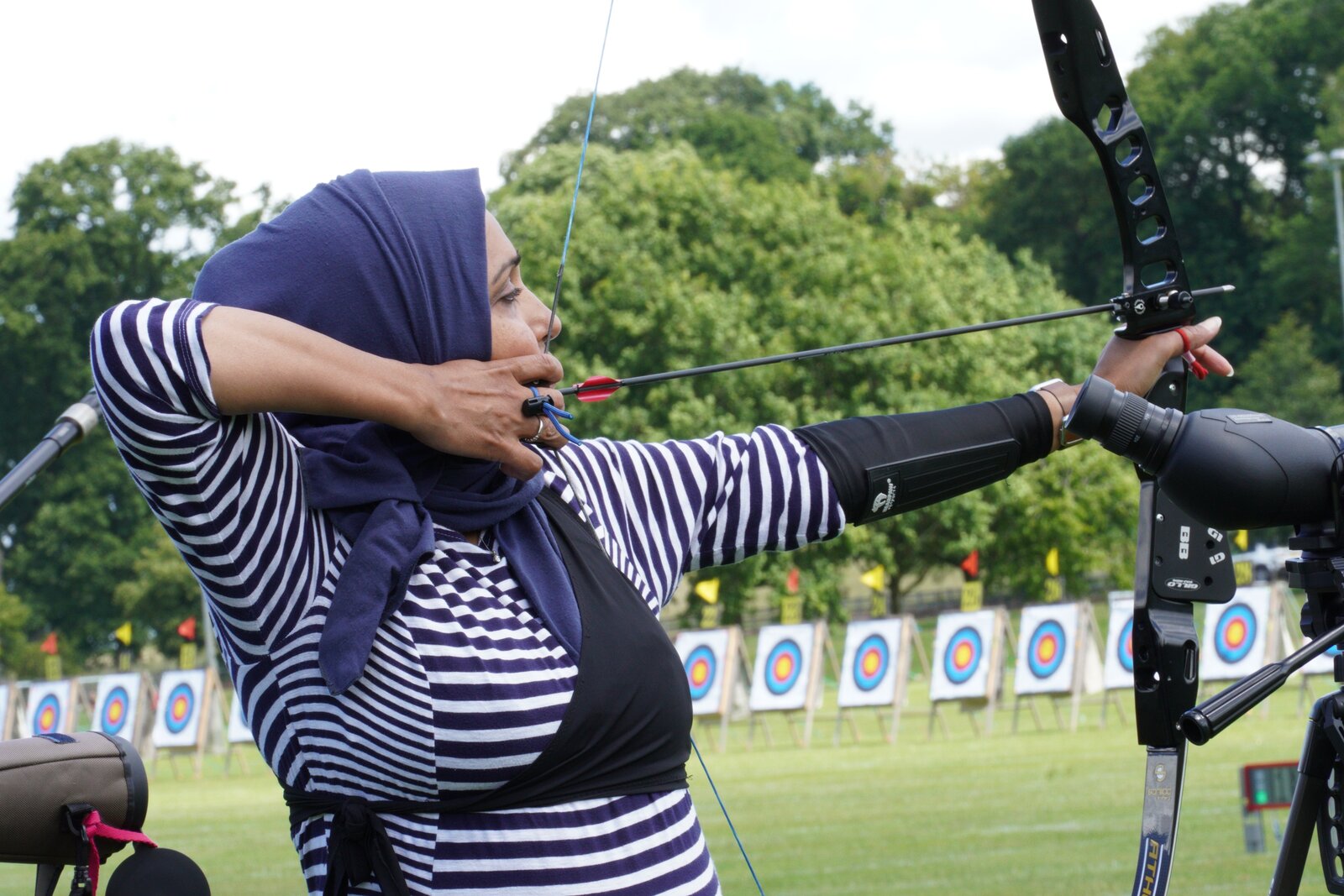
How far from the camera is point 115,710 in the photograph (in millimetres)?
18391

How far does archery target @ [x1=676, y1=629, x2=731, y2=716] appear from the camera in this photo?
16031mm

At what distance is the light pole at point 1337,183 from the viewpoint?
26212mm

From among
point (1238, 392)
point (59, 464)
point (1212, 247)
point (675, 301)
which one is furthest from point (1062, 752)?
point (1212, 247)

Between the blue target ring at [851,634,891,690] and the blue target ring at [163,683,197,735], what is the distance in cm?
754

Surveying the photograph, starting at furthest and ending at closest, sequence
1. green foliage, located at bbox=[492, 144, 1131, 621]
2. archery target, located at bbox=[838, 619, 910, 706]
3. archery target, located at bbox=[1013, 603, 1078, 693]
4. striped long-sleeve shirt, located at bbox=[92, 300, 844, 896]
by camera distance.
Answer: green foliage, located at bbox=[492, 144, 1131, 621] < archery target, located at bbox=[838, 619, 910, 706] < archery target, located at bbox=[1013, 603, 1078, 693] < striped long-sleeve shirt, located at bbox=[92, 300, 844, 896]

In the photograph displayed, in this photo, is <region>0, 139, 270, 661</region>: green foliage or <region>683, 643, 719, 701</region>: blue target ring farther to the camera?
<region>0, 139, 270, 661</region>: green foliage

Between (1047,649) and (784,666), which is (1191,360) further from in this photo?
(784,666)

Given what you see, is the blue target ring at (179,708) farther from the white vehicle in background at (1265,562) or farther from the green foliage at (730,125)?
the white vehicle in background at (1265,562)

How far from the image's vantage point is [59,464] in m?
33.1

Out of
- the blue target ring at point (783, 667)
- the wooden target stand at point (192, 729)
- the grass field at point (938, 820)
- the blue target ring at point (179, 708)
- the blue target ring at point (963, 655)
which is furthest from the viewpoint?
the blue target ring at point (179, 708)

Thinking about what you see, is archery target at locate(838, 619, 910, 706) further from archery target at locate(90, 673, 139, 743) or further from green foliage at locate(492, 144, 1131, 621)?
archery target at locate(90, 673, 139, 743)

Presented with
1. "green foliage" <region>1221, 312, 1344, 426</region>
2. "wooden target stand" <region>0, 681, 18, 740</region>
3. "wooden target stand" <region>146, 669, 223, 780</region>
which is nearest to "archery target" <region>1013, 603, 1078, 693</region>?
"wooden target stand" <region>146, 669, 223, 780</region>

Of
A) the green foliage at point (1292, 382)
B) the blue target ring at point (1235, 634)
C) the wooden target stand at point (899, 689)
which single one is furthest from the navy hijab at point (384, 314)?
the green foliage at point (1292, 382)

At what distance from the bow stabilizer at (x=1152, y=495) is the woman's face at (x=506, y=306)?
29.9 inches
